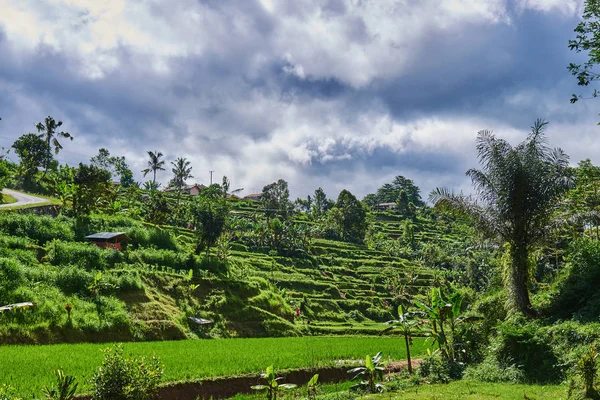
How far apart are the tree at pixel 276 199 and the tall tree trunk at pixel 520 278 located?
66053 millimetres

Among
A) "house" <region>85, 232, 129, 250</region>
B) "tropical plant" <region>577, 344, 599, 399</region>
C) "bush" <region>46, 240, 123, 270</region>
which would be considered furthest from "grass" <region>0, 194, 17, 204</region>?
"tropical plant" <region>577, 344, 599, 399</region>

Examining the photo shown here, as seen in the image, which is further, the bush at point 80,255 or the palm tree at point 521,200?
the bush at point 80,255

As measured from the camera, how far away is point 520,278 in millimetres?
16172

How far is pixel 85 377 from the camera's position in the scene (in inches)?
473

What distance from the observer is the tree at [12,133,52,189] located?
212 ft

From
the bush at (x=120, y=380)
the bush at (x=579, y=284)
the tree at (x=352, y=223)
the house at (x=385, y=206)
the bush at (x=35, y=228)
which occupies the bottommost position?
the bush at (x=120, y=380)

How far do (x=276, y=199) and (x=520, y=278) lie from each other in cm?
7020

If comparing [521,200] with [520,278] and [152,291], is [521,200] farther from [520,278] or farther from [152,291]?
[152,291]

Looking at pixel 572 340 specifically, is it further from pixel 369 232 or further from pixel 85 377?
pixel 369 232

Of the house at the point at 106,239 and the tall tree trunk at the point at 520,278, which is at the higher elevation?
the house at the point at 106,239

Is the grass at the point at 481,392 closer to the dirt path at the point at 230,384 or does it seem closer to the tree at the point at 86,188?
the dirt path at the point at 230,384

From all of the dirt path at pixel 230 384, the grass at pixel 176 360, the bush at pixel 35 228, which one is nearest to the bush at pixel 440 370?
the dirt path at pixel 230 384

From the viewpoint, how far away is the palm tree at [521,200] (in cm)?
1619

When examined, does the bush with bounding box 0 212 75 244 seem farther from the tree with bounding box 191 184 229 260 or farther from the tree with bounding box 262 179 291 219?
the tree with bounding box 262 179 291 219
